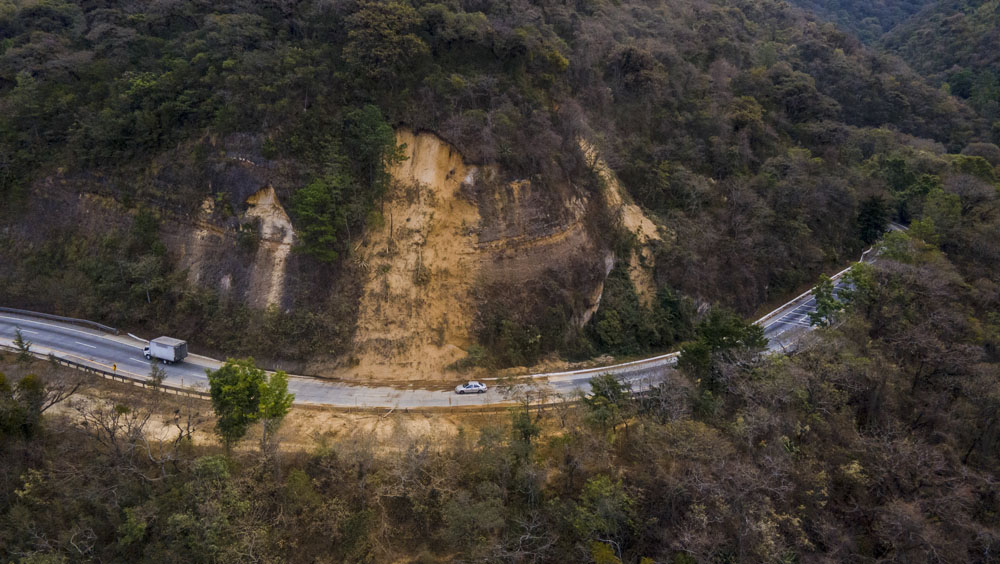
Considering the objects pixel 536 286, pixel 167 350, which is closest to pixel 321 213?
pixel 167 350

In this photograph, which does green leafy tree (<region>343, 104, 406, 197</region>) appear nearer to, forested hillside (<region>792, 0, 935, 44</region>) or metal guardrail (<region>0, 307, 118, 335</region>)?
metal guardrail (<region>0, 307, 118, 335</region>)

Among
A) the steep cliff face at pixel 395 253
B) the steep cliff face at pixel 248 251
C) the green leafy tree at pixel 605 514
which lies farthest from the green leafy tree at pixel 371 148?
the green leafy tree at pixel 605 514

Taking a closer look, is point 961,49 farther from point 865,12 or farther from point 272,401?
point 272,401

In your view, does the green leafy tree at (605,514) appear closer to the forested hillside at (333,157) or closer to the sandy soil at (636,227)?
the forested hillside at (333,157)

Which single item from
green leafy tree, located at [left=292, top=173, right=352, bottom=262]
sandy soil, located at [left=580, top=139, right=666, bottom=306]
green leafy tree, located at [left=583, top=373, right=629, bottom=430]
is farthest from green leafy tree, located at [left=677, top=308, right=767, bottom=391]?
green leafy tree, located at [left=292, top=173, right=352, bottom=262]

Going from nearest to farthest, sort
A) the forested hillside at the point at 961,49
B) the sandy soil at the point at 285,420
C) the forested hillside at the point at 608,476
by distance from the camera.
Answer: the forested hillside at the point at 608,476
the sandy soil at the point at 285,420
the forested hillside at the point at 961,49

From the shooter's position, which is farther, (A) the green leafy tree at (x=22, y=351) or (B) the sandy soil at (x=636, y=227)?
(B) the sandy soil at (x=636, y=227)
